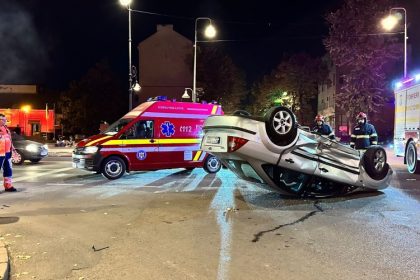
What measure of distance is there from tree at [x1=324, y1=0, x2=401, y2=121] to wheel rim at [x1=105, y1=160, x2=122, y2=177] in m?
25.1

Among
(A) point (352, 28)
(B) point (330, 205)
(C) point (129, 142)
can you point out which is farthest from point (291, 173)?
(A) point (352, 28)

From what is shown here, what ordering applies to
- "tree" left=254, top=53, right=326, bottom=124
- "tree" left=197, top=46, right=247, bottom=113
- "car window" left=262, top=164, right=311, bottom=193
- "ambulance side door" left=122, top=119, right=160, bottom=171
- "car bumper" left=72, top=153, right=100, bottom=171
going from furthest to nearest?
"tree" left=254, top=53, right=326, bottom=124 < "tree" left=197, top=46, right=247, bottom=113 < "ambulance side door" left=122, top=119, right=160, bottom=171 < "car bumper" left=72, top=153, right=100, bottom=171 < "car window" left=262, top=164, right=311, bottom=193

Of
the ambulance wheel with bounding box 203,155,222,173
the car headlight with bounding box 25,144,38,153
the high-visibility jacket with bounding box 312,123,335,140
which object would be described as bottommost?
the ambulance wheel with bounding box 203,155,222,173

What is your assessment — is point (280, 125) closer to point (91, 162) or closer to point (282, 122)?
point (282, 122)

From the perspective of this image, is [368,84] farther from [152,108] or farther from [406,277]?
[406,277]

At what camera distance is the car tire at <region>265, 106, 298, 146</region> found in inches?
333

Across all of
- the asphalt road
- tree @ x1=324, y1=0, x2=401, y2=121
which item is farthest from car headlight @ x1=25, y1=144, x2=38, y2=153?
tree @ x1=324, y1=0, x2=401, y2=121

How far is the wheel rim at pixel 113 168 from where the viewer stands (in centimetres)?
→ 1281

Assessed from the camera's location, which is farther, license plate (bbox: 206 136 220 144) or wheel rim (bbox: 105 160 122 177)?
wheel rim (bbox: 105 160 122 177)

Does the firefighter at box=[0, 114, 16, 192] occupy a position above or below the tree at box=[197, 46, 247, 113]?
below

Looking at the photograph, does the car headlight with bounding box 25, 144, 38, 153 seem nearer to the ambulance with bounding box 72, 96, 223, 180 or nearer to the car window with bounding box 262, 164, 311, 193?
the ambulance with bounding box 72, 96, 223, 180

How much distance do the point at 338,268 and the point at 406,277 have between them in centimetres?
70

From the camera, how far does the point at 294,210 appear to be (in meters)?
8.42

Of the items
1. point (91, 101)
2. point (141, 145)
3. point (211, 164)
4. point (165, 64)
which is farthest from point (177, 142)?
point (165, 64)
